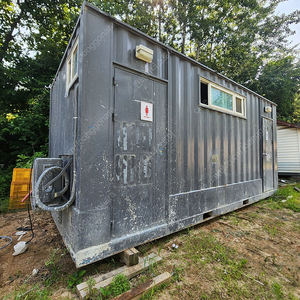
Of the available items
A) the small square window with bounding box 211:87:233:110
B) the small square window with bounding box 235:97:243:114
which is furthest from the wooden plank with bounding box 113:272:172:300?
the small square window with bounding box 235:97:243:114

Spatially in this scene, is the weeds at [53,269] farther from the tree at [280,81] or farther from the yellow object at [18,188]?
the tree at [280,81]

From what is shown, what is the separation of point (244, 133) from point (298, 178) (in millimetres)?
6113

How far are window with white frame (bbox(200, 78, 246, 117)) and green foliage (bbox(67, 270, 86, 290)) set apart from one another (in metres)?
3.04

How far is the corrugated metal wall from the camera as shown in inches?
323

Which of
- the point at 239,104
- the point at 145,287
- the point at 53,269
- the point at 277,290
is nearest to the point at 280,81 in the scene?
the point at 239,104

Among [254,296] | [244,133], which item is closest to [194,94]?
[244,133]

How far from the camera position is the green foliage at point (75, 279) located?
1634mm

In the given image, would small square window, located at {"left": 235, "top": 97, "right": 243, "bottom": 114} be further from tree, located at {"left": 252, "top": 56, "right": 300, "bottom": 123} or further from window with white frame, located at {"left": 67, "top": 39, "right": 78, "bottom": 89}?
tree, located at {"left": 252, "top": 56, "right": 300, "bottom": 123}

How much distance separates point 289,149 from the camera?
843 centimetres

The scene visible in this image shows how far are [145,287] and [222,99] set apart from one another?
3.47m

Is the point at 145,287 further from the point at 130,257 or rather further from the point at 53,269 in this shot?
the point at 53,269

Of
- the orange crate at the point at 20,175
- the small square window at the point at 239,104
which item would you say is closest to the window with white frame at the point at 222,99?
the small square window at the point at 239,104

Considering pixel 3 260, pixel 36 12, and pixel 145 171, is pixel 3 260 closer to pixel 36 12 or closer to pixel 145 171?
pixel 145 171

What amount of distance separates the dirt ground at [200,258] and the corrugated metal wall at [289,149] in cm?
647
